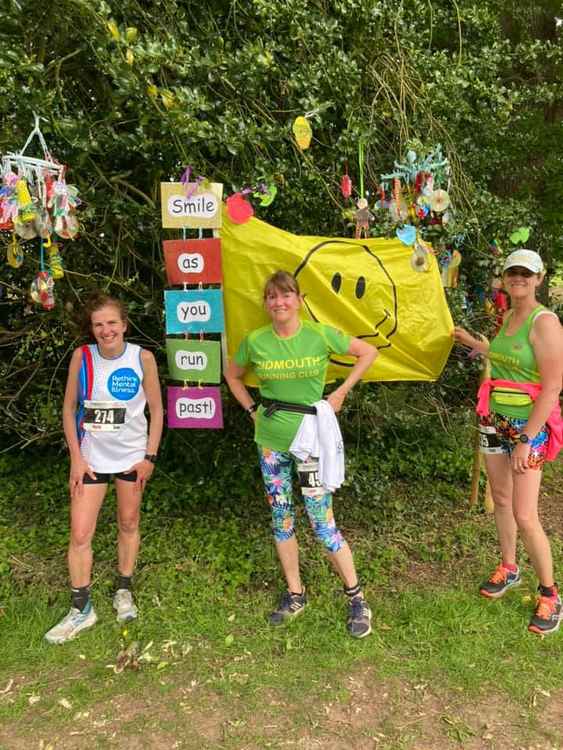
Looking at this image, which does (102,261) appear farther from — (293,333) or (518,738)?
(518,738)

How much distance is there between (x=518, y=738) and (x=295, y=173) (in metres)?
2.97

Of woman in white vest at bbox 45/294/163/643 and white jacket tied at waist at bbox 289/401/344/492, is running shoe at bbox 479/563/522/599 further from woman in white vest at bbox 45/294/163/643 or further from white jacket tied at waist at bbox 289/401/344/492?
woman in white vest at bbox 45/294/163/643

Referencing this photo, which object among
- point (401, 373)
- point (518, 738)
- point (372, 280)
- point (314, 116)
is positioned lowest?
point (518, 738)

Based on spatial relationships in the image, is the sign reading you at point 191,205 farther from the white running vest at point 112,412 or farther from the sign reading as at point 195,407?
the sign reading as at point 195,407

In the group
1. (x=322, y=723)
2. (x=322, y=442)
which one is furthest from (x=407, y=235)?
(x=322, y=723)

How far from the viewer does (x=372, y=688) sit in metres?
2.76

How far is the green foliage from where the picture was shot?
2.85m

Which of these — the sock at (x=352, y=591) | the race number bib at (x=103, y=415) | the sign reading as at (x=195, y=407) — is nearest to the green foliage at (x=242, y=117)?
the sign reading as at (x=195, y=407)

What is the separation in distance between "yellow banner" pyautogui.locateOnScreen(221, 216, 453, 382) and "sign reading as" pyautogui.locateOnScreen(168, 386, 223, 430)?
0.95 feet

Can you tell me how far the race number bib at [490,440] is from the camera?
10.2 ft

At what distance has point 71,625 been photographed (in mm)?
3156

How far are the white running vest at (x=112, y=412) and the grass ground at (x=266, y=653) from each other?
93 centimetres

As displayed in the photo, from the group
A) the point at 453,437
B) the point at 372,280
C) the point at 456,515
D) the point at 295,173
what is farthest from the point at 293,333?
the point at 453,437

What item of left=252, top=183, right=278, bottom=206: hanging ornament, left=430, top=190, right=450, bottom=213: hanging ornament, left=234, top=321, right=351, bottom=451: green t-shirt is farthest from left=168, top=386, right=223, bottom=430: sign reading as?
left=430, top=190, right=450, bottom=213: hanging ornament
